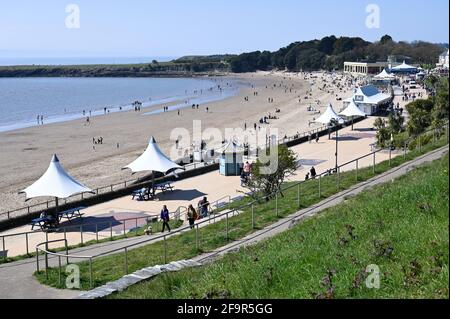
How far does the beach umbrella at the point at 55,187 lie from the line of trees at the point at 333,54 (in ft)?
398

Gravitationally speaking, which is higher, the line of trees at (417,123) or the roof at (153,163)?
the line of trees at (417,123)

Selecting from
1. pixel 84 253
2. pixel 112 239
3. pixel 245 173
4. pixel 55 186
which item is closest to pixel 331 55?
pixel 245 173

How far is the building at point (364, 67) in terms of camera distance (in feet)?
422

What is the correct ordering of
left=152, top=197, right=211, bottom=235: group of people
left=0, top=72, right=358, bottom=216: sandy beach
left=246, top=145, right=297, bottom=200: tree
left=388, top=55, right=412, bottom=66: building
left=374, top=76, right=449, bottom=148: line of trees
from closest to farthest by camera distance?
left=152, top=197, right=211, bottom=235: group of people, left=246, top=145, right=297, bottom=200: tree, left=374, top=76, right=449, bottom=148: line of trees, left=0, top=72, right=358, bottom=216: sandy beach, left=388, top=55, right=412, bottom=66: building

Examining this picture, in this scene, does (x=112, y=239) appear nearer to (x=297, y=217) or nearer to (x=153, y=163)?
(x=297, y=217)

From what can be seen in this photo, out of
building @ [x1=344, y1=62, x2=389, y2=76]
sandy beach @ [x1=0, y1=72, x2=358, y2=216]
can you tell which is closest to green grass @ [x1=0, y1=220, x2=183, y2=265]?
sandy beach @ [x1=0, y1=72, x2=358, y2=216]

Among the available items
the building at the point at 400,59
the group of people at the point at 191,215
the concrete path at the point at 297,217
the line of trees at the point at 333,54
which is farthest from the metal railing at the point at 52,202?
the line of trees at the point at 333,54

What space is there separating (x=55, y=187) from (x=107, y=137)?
28286mm

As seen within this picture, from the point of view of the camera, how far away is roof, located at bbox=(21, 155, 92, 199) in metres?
20.3

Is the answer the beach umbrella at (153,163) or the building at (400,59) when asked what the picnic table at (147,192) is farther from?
the building at (400,59)

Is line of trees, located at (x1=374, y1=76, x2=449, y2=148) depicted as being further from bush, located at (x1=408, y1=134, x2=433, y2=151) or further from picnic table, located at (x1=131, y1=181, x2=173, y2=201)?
picnic table, located at (x1=131, y1=181, x2=173, y2=201)

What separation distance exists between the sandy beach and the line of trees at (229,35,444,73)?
74.1 m

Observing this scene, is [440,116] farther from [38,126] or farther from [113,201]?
[38,126]
